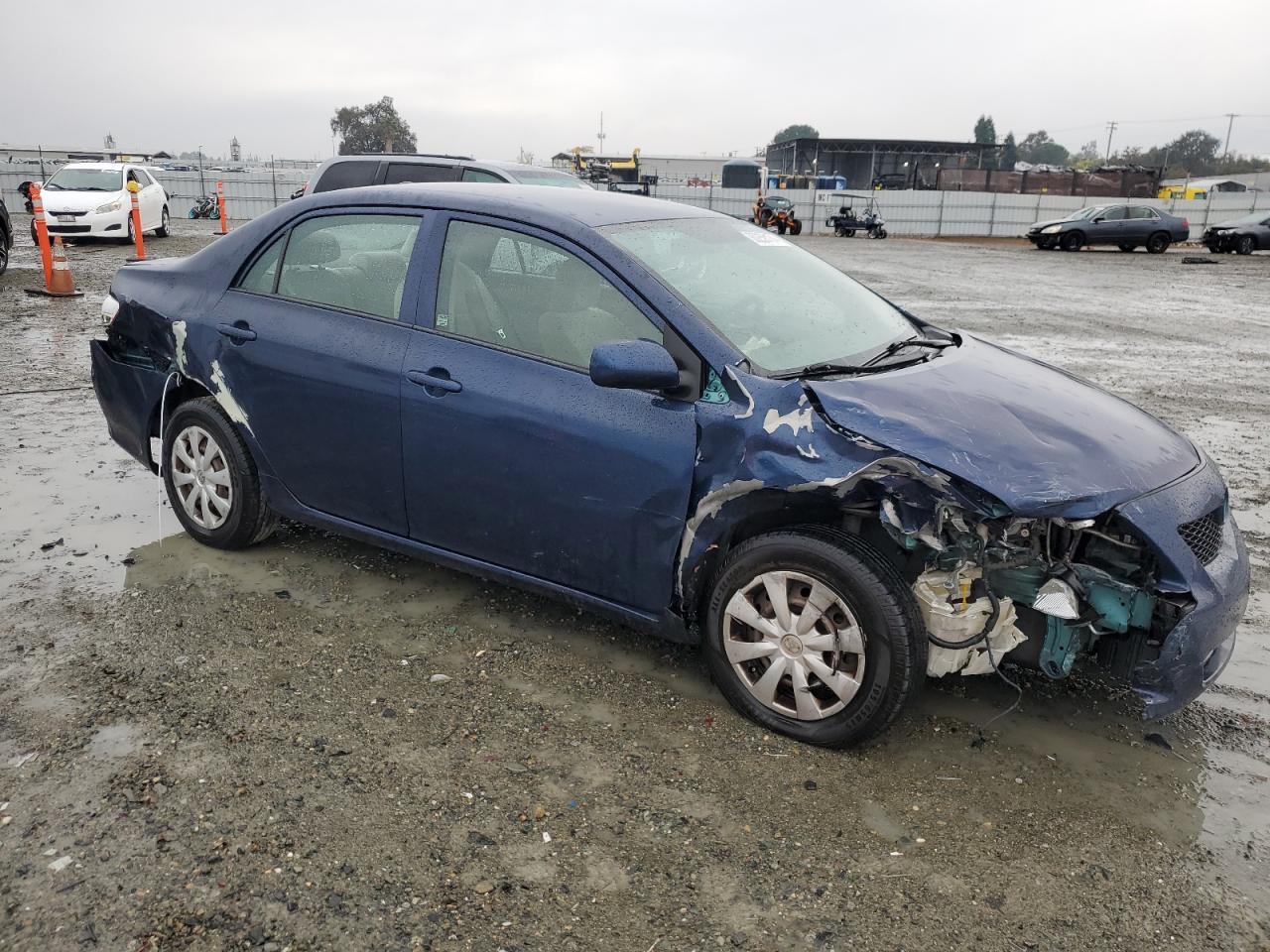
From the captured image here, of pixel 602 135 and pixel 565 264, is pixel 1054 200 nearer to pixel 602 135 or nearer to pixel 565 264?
pixel 565 264

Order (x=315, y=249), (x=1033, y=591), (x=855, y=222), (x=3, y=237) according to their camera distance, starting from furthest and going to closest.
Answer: (x=855, y=222) → (x=3, y=237) → (x=315, y=249) → (x=1033, y=591)

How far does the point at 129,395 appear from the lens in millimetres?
4684

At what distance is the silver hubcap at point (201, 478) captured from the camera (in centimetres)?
440

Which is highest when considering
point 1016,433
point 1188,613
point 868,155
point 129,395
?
point 868,155

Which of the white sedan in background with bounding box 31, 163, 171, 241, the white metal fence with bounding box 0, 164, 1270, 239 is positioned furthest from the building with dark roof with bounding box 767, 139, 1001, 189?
the white sedan in background with bounding box 31, 163, 171, 241

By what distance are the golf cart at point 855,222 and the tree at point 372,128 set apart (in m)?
82.6

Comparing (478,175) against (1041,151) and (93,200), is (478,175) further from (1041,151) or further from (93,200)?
(1041,151)

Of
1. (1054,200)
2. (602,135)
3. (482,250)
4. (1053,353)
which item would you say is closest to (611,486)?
(482,250)

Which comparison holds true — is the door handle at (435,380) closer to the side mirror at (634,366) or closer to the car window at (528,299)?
the car window at (528,299)

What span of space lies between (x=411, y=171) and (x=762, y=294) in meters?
8.34

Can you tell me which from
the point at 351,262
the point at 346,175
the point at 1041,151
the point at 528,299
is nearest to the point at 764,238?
the point at 528,299

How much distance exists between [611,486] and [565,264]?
2.80ft


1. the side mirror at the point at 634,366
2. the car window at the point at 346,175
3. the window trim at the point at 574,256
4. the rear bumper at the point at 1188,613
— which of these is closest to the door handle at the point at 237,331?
the window trim at the point at 574,256

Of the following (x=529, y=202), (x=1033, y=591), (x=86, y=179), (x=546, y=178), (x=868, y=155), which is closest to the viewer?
(x=1033, y=591)
